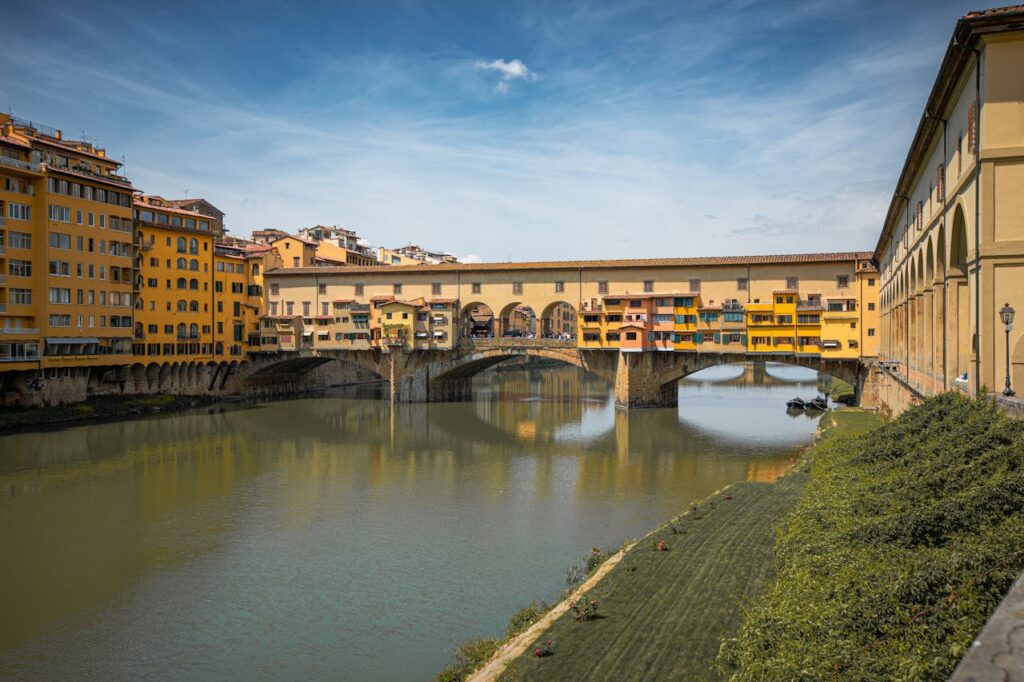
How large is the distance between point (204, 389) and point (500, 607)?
39211mm

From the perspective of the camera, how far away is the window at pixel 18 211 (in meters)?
35.0

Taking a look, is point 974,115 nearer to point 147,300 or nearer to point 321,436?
point 321,436

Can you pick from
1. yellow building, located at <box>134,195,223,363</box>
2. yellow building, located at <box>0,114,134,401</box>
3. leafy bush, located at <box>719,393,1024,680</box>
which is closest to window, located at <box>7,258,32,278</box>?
yellow building, located at <box>0,114,134,401</box>

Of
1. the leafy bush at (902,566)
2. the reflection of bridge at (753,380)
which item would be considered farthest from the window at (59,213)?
the reflection of bridge at (753,380)

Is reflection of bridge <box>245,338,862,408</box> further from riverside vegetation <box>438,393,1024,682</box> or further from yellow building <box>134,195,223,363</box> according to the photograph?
riverside vegetation <box>438,393,1024,682</box>

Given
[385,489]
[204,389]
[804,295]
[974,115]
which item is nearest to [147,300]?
[204,389]

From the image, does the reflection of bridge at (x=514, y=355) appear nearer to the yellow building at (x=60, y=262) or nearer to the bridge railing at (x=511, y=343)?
the bridge railing at (x=511, y=343)

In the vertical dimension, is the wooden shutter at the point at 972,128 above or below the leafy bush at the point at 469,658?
above

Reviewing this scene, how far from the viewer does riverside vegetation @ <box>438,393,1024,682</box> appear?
681cm

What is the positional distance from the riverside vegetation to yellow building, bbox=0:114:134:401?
33205mm

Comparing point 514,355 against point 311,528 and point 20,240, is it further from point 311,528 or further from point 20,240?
point 311,528

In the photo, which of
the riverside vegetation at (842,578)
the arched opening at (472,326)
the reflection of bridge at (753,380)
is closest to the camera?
the riverside vegetation at (842,578)

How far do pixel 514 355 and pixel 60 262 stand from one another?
24746mm

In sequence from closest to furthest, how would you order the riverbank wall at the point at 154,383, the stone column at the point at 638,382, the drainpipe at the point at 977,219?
1. the drainpipe at the point at 977,219
2. the riverbank wall at the point at 154,383
3. the stone column at the point at 638,382
